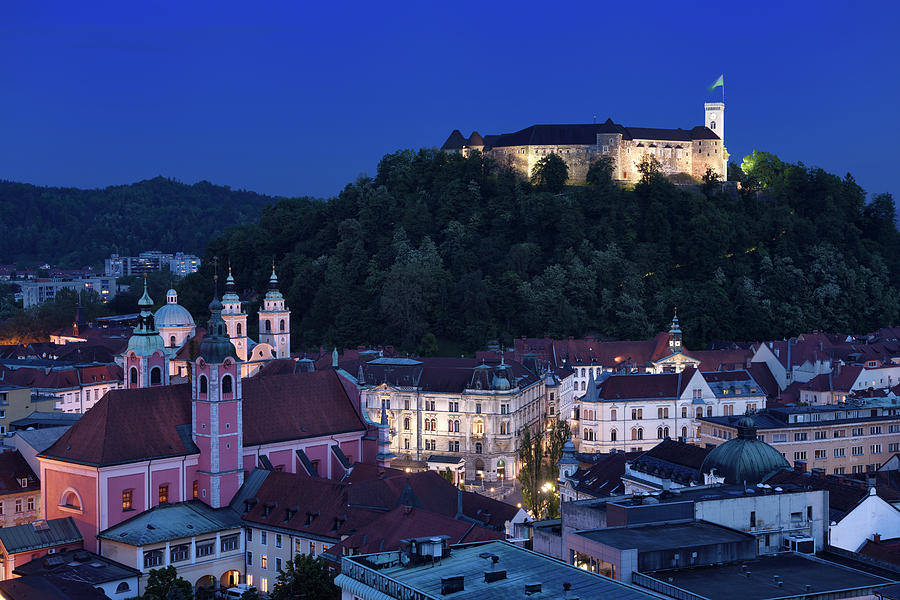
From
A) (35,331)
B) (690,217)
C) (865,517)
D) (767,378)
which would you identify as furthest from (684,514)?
(35,331)

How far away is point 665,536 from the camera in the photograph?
1252 inches

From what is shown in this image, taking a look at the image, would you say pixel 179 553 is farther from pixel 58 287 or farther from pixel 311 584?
pixel 58 287

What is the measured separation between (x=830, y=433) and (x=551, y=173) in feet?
186

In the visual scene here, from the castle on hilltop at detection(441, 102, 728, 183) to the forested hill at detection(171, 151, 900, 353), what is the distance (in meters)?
2.42

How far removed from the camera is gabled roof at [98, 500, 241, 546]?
4522cm

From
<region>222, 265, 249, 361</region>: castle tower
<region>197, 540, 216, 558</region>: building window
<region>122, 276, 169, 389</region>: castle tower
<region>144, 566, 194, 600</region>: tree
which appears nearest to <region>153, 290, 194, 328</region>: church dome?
<region>222, 265, 249, 361</region>: castle tower

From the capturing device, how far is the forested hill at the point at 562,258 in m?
104

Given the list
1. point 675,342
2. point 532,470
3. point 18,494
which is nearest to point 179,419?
point 18,494

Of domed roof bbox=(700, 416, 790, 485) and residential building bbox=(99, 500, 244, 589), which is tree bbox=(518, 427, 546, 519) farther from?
residential building bbox=(99, 500, 244, 589)

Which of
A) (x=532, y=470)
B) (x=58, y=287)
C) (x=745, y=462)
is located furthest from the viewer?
(x=58, y=287)

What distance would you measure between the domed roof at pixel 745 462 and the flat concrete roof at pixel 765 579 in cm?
1024

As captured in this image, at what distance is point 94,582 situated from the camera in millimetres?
42125

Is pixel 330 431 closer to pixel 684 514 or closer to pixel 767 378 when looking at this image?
pixel 684 514

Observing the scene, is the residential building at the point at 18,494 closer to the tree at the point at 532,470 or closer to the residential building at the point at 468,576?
the tree at the point at 532,470
